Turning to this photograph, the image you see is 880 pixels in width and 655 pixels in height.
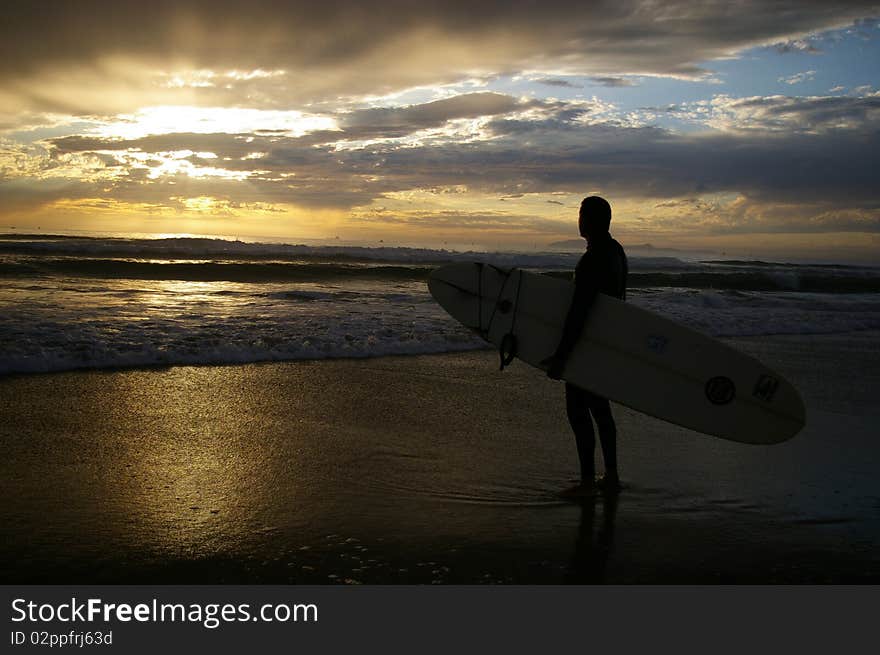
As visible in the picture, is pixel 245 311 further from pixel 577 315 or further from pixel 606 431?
pixel 606 431

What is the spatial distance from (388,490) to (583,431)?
1228 millimetres

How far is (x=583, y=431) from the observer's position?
4.45 meters

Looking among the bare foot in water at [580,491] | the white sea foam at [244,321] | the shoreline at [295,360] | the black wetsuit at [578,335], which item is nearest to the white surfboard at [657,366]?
the black wetsuit at [578,335]

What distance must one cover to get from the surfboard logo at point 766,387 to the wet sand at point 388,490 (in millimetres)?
605

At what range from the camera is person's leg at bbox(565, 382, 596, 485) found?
4449 mm

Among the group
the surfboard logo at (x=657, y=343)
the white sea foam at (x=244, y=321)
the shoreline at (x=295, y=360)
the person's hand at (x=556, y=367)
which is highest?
the surfboard logo at (x=657, y=343)

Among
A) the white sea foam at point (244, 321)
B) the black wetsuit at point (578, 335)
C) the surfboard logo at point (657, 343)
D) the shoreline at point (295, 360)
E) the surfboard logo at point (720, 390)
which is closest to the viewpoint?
the black wetsuit at point (578, 335)

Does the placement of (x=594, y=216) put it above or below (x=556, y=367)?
above

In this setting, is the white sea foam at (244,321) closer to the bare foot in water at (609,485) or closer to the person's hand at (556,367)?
the person's hand at (556,367)

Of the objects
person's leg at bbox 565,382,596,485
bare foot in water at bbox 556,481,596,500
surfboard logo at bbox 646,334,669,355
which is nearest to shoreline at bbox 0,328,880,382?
surfboard logo at bbox 646,334,669,355

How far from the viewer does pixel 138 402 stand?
622cm

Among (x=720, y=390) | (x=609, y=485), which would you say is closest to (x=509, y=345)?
(x=609, y=485)

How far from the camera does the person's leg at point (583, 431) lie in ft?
14.6

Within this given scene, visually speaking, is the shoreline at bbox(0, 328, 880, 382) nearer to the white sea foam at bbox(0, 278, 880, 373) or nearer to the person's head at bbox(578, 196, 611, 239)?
the white sea foam at bbox(0, 278, 880, 373)
